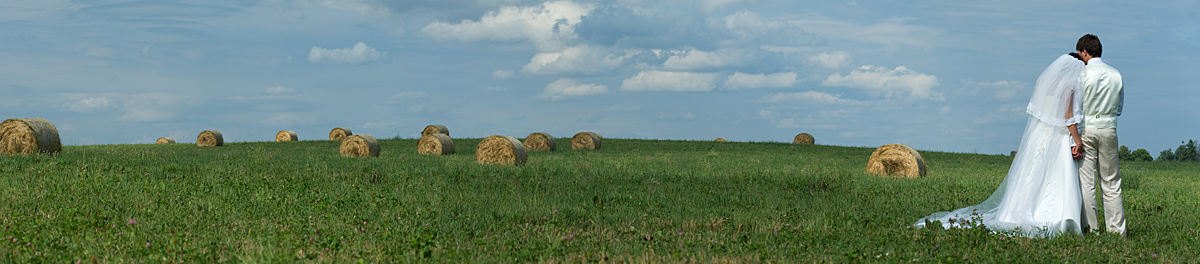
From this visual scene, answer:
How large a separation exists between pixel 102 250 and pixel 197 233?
3.43 feet

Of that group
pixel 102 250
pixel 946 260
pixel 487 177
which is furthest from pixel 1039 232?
pixel 102 250

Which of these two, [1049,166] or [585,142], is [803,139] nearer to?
[585,142]

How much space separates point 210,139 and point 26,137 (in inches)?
802

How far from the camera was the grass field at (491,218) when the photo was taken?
274 inches

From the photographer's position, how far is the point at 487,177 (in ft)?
45.9

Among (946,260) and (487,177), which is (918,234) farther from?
(487,177)

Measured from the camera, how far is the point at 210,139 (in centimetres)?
3753

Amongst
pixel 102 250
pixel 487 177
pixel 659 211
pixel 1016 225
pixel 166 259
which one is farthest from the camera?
pixel 487 177

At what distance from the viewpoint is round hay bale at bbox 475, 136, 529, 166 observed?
2123 cm

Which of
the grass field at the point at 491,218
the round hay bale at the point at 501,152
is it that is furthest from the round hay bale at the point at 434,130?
the grass field at the point at 491,218

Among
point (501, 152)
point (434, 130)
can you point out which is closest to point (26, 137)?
point (501, 152)

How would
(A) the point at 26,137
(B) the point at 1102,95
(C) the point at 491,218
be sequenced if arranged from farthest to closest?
(A) the point at 26,137 → (C) the point at 491,218 → (B) the point at 1102,95

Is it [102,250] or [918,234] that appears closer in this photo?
[102,250]

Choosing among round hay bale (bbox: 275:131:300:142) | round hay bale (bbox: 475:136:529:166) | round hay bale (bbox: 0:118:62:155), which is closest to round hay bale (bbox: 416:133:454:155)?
round hay bale (bbox: 475:136:529:166)
